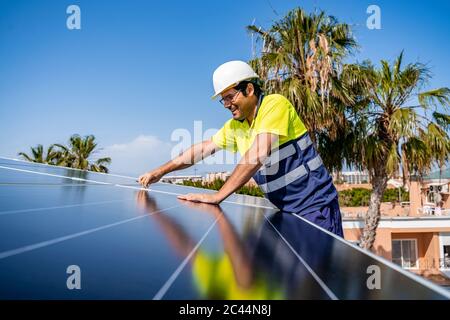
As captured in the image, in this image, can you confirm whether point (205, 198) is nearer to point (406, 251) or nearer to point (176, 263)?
point (176, 263)

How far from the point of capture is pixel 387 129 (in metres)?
9.46

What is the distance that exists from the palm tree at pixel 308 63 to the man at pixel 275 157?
624 cm

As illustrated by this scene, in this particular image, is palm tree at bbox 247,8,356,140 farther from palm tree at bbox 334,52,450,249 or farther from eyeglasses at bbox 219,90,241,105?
eyeglasses at bbox 219,90,241,105

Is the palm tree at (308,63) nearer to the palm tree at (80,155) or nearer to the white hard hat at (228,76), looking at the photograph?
the white hard hat at (228,76)

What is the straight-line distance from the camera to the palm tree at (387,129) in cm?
936

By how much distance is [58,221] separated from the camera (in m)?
1.16

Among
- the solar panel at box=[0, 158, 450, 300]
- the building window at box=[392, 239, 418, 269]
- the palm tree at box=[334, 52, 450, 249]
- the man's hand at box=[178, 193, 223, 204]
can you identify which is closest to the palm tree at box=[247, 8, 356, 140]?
the palm tree at box=[334, 52, 450, 249]

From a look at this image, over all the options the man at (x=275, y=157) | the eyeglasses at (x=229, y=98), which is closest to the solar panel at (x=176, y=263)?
A: the man at (x=275, y=157)

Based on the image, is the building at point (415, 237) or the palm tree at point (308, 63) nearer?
the palm tree at point (308, 63)

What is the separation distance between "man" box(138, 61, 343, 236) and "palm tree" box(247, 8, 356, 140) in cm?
624

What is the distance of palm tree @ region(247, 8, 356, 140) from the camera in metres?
8.84

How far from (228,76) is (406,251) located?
59.7 feet

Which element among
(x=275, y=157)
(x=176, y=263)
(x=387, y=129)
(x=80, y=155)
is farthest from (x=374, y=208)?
(x=80, y=155)
